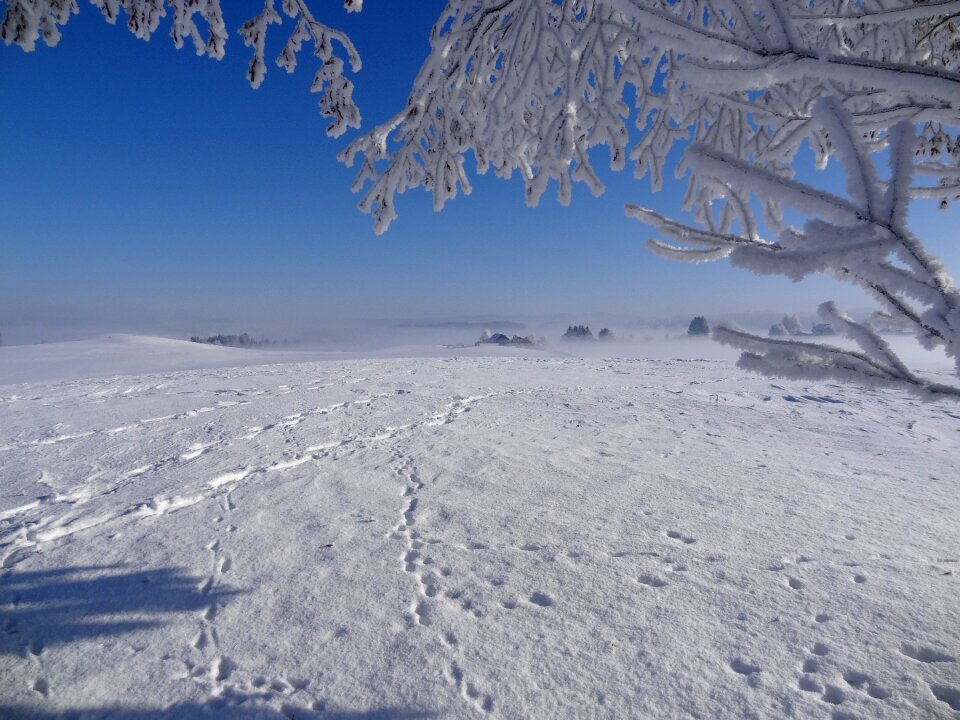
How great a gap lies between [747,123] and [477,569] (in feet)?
12.4

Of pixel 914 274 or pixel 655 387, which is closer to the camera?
pixel 914 274

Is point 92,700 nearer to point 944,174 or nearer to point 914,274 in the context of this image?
point 914,274

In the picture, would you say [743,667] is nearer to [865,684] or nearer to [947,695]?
[865,684]

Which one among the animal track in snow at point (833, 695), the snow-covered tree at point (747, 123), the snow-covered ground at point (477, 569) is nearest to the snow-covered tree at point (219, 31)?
the snow-covered tree at point (747, 123)

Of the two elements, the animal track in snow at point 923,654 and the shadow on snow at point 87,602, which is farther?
the shadow on snow at point 87,602

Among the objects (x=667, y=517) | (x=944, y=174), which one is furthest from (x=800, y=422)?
(x=944, y=174)

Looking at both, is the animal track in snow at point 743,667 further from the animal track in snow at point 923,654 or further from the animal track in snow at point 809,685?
the animal track in snow at point 923,654

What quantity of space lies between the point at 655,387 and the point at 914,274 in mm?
5677

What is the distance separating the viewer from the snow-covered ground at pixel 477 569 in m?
1.57

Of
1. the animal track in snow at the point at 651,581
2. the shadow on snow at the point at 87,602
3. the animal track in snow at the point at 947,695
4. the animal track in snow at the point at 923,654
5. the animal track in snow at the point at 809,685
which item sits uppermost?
the shadow on snow at the point at 87,602

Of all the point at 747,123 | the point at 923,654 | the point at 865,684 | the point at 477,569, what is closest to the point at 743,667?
the point at 865,684

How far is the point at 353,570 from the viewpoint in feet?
7.20

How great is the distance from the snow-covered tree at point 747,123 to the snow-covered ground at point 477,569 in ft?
3.67

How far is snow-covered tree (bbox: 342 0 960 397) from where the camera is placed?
38.9 inches
